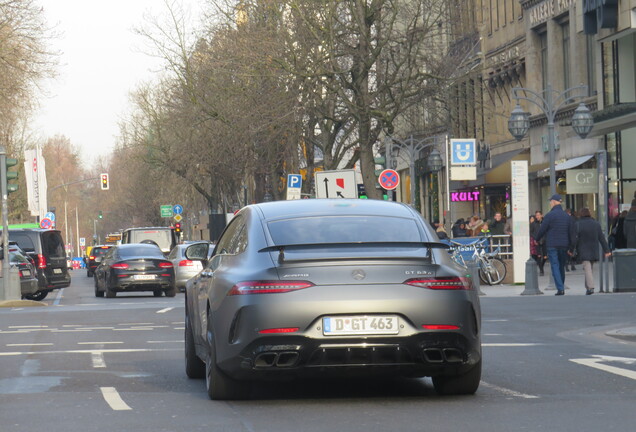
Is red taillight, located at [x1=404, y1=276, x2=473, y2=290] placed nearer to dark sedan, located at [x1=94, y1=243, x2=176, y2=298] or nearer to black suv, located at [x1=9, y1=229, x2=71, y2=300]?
dark sedan, located at [x1=94, y1=243, x2=176, y2=298]

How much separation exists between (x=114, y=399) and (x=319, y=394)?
1529 millimetres

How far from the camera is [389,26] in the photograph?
127ft

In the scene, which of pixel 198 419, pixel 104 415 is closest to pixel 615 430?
pixel 198 419

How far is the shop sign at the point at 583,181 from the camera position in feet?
126

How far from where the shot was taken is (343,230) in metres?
10.2

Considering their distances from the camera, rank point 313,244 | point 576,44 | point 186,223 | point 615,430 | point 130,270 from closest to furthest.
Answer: point 615,430 → point 313,244 → point 130,270 → point 576,44 → point 186,223

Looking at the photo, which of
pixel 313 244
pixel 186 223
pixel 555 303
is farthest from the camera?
pixel 186 223

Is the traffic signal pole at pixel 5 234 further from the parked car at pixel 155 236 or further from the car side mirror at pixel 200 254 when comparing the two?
the parked car at pixel 155 236

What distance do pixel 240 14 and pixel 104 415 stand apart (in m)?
37.1

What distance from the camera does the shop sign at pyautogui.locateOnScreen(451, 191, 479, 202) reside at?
5719cm

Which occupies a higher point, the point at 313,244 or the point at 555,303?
the point at 313,244

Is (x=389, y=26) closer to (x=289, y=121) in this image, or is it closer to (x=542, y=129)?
(x=289, y=121)

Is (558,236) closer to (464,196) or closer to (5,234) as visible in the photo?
(5,234)

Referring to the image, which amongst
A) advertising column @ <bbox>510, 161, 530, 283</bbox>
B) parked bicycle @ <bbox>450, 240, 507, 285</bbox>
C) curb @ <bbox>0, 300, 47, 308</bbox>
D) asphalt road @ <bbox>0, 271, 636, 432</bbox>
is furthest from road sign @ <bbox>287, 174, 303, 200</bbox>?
asphalt road @ <bbox>0, 271, 636, 432</bbox>
